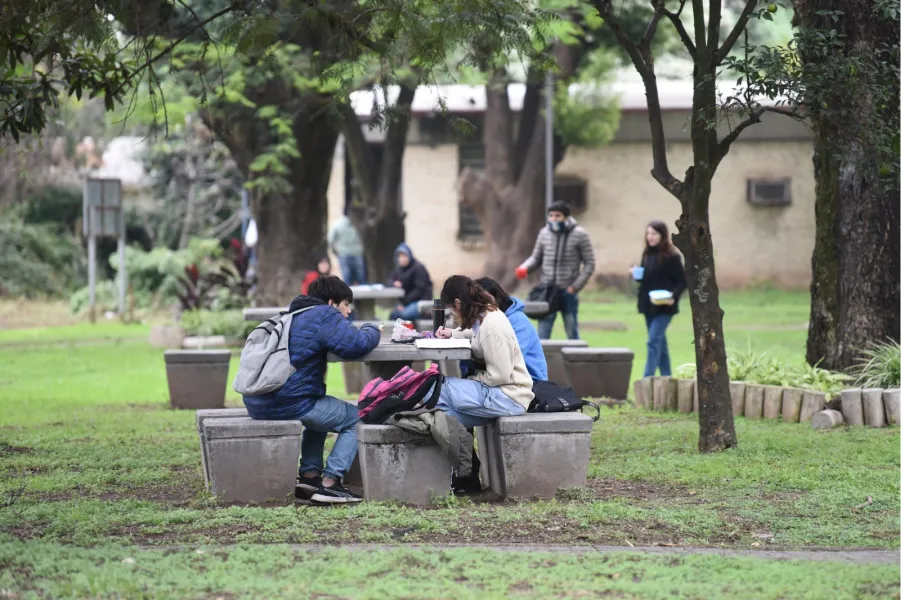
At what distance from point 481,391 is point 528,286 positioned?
1000 inches

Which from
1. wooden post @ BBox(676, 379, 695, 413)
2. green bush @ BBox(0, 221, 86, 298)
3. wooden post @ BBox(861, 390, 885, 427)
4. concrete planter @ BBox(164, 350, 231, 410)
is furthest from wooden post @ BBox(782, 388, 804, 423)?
green bush @ BBox(0, 221, 86, 298)

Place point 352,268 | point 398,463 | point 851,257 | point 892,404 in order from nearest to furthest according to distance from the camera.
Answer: point 398,463 < point 892,404 < point 851,257 < point 352,268

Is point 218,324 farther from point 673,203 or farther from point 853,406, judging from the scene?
point 673,203

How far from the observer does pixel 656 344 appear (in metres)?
14.9

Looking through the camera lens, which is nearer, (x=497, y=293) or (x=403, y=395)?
(x=403, y=395)

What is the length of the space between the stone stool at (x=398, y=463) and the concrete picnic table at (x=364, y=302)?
7327 millimetres

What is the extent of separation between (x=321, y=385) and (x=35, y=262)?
2869 cm

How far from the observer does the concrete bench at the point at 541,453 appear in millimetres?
8664

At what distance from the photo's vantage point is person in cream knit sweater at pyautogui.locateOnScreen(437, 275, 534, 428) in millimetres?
8742

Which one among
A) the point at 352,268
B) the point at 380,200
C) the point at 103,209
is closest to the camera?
the point at 352,268

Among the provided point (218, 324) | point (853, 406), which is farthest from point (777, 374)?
point (218, 324)

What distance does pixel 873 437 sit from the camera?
Result: 11281mm

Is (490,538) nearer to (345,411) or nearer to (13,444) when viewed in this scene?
(345,411)

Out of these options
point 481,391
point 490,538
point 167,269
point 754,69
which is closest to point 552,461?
point 481,391
